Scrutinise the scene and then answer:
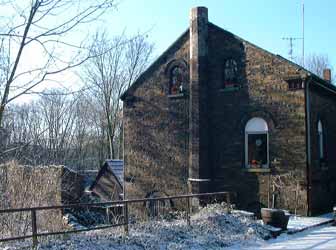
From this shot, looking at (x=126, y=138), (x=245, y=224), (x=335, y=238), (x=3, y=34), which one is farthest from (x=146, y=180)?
(x=3, y=34)

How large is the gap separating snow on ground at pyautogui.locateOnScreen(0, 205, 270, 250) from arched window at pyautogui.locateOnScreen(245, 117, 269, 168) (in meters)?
5.11

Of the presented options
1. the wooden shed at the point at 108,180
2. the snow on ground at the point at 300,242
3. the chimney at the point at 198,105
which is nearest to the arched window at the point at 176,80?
the chimney at the point at 198,105

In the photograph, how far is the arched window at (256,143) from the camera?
64.4ft

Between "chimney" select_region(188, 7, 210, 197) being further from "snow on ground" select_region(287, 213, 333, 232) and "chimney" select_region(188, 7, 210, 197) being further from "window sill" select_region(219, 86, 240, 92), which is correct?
"snow on ground" select_region(287, 213, 333, 232)

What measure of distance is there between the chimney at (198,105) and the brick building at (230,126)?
4cm

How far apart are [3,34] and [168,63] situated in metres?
15.8

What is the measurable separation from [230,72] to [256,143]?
3334mm

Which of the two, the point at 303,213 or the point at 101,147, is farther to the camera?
the point at 101,147

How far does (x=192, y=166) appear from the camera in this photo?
21078 mm

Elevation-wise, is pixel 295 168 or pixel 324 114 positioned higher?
pixel 324 114

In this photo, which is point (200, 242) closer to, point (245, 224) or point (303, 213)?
point (245, 224)

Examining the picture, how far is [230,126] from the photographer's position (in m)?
20.6

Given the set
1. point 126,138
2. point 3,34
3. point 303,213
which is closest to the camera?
point 3,34

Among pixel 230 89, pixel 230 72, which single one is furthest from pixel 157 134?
pixel 230 72
